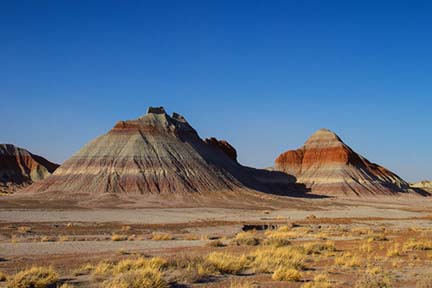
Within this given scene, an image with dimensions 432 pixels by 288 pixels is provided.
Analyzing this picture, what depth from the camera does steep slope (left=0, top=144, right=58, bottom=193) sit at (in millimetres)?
116812

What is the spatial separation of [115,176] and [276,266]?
65.4m

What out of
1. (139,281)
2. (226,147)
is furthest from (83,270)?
(226,147)

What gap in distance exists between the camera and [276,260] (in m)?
15.6

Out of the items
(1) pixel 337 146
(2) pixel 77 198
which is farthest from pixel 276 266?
(1) pixel 337 146

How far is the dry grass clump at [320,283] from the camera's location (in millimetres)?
11848

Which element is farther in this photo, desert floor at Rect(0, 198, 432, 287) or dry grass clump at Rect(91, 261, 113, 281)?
desert floor at Rect(0, 198, 432, 287)

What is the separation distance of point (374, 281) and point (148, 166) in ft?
229

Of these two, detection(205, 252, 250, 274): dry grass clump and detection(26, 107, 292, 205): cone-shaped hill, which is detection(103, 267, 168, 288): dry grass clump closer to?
detection(205, 252, 250, 274): dry grass clump

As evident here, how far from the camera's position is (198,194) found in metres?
74.6

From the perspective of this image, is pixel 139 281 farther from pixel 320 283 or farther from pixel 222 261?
pixel 320 283

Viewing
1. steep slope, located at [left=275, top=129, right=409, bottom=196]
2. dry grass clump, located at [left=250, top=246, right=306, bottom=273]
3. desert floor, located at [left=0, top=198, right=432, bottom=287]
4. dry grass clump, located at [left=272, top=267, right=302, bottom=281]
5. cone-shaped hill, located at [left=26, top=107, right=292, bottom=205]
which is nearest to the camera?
desert floor, located at [left=0, top=198, right=432, bottom=287]

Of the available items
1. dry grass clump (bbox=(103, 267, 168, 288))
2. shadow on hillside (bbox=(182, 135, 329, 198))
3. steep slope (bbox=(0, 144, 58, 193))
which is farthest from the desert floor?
steep slope (bbox=(0, 144, 58, 193))

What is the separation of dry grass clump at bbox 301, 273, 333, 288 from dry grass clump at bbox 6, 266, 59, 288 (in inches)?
245

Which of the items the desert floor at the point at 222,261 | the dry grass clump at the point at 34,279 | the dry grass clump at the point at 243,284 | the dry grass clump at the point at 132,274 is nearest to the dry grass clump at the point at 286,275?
the desert floor at the point at 222,261
